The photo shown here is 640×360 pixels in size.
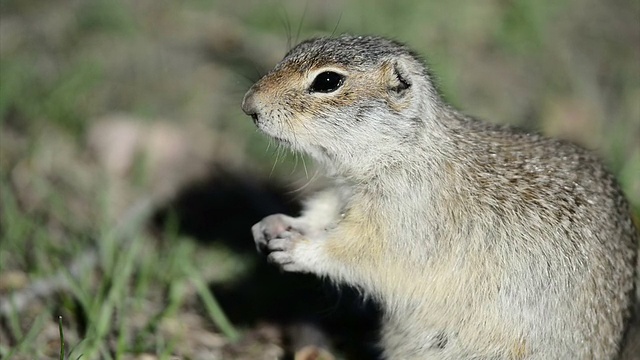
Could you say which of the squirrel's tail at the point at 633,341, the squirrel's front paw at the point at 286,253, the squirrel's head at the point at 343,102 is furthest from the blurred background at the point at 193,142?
the squirrel's tail at the point at 633,341

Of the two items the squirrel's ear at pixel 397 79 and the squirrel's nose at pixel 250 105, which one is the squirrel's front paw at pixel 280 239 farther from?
the squirrel's ear at pixel 397 79

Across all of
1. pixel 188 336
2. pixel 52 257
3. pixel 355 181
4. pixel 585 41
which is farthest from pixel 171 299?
pixel 585 41

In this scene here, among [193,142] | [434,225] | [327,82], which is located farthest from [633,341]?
[193,142]

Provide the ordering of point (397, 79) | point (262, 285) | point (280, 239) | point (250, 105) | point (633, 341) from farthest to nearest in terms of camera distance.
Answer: point (262, 285) → point (633, 341) → point (280, 239) → point (397, 79) → point (250, 105)

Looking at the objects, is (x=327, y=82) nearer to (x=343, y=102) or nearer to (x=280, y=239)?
(x=343, y=102)

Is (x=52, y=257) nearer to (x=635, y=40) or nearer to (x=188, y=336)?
(x=188, y=336)
